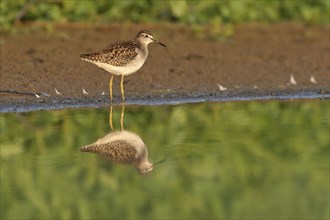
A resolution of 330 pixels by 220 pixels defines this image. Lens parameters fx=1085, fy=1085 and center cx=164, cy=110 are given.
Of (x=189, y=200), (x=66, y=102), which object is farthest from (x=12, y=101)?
(x=189, y=200)

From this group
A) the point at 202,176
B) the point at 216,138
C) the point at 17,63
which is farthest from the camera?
the point at 17,63

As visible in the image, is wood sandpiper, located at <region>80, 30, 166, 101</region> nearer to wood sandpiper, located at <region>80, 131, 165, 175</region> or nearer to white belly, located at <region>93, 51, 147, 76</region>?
white belly, located at <region>93, 51, 147, 76</region>

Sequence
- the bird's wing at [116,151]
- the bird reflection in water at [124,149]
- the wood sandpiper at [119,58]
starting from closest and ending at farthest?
the bird reflection in water at [124,149] → the bird's wing at [116,151] → the wood sandpiper at [119,58]

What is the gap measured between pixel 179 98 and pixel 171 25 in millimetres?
4151

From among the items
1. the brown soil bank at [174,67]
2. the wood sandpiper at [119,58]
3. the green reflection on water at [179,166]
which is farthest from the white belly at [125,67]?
the green reflection on water at [179,166]

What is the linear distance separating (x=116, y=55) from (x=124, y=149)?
316 centimetres

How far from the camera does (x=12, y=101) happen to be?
1156 cm

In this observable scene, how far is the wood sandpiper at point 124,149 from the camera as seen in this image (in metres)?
8.50

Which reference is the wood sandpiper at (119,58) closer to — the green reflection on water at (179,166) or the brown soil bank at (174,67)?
the brown soil bank at (174,67)

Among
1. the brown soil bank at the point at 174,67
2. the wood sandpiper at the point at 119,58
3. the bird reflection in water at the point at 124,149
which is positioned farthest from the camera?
the brown soil bank at the point at 174,67

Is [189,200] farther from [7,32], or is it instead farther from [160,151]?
[7,32]

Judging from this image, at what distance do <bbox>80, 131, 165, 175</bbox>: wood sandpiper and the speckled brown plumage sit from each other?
227 centimetres

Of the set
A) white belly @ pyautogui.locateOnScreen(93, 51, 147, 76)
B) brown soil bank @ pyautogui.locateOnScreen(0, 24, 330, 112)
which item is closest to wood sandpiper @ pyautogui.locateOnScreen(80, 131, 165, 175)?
brown soil bank @ pyautogui.locateOnScreen(0, 24, 330, 112)

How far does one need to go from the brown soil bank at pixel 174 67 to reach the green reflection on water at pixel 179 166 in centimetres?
86
